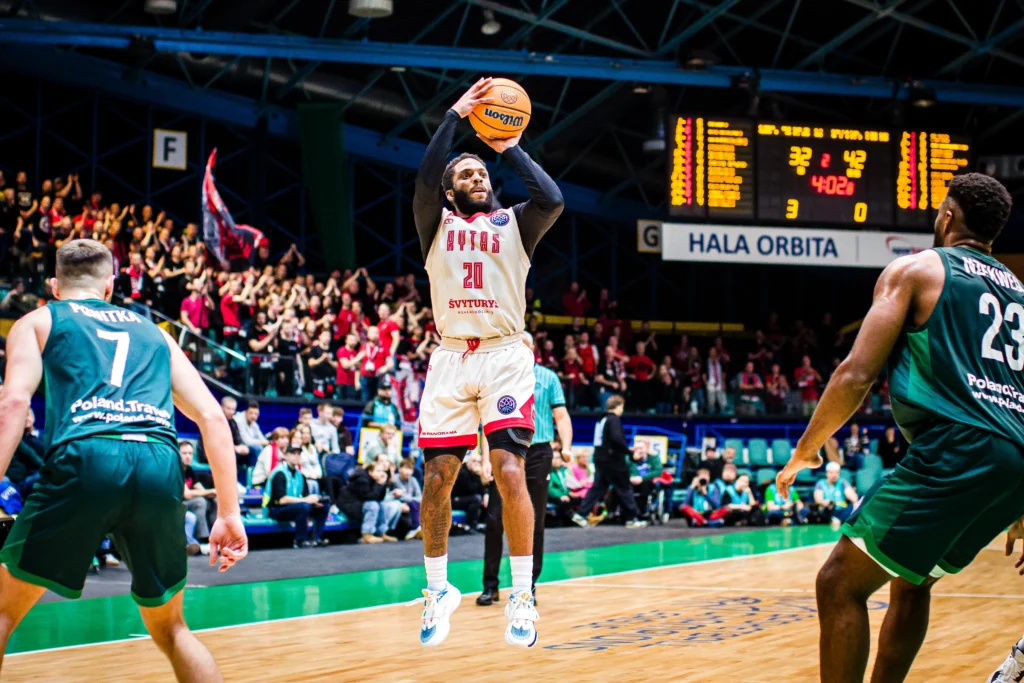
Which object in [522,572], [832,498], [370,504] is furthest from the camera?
[832,498]

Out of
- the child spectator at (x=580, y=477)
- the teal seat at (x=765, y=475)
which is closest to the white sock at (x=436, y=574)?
the child spectator at (x=580, y=477)

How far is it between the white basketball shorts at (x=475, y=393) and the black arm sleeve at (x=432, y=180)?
612mm

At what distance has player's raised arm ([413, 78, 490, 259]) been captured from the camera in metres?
6.07

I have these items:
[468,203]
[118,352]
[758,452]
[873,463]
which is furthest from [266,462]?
[873,463]

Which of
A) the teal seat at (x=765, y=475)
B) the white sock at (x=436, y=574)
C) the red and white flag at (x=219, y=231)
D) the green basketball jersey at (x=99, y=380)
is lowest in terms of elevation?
the teal seat at (x=765, y=475)

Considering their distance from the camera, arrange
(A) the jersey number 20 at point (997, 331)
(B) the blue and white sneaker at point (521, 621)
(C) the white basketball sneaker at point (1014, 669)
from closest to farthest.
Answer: (A) the jersey number 20 at point (997, 331) → (C) the white basketball sneaker at point (1014, 669) → (B) the blue and white sneaker at point (521, 621)

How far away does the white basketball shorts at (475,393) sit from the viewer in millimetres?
6211

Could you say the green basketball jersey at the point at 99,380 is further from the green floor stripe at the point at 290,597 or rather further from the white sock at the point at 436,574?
the green floor stripe at the point at 290,597

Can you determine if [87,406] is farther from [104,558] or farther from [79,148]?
[79,148]

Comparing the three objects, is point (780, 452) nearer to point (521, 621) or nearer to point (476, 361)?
point (476, 361)

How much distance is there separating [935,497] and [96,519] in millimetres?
2768

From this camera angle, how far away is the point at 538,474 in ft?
29.7

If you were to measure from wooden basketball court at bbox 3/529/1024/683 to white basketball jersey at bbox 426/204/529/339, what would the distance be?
6.05ft

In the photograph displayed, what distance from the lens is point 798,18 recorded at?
2342 centimetres
